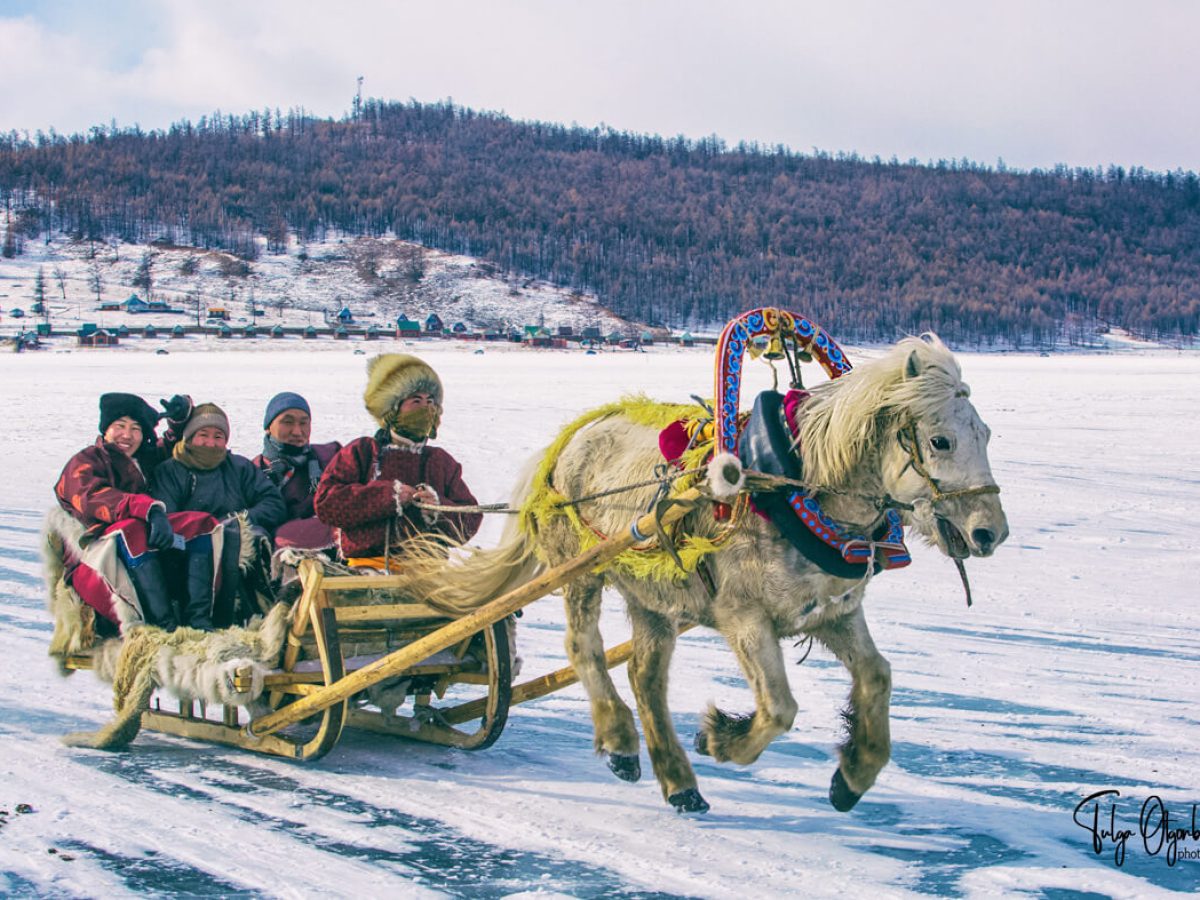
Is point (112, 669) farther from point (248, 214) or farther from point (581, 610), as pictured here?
point (248, 214)

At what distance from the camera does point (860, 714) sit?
5141mm

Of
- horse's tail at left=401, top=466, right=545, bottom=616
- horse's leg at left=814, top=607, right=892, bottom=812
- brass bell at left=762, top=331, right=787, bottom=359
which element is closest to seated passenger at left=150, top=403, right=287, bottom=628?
horse's tail at left=401, top=466, right=545, bottom=616

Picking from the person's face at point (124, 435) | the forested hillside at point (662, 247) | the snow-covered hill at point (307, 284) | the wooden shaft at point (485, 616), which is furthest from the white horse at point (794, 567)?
the forested hillside at point (662, 247)

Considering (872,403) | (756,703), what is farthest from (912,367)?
(756,703)

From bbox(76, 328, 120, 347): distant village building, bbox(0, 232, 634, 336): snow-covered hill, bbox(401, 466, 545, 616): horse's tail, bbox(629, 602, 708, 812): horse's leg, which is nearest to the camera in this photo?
bbox(629, 602, 708, 812): horse's leg

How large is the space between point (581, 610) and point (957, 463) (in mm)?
2154

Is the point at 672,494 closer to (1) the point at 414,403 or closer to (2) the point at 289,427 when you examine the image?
(1) the point at 414,403

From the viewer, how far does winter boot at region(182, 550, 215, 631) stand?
6254mm

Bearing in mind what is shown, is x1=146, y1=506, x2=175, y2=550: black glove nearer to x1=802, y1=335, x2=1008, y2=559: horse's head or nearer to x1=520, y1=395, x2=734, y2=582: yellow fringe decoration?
x1=520, y1=395, x2=734, y2=582: yellow fringe decoration

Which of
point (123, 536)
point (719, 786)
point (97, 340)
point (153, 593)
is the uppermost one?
point (97, 340)

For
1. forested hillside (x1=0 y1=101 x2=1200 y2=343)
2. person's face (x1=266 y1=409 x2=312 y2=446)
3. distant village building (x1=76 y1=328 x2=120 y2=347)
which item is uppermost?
forested hillside (x1=0 y1=101 x2=1200 y2=343)

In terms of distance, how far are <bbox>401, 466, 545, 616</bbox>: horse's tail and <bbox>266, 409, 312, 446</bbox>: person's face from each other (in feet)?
4.13

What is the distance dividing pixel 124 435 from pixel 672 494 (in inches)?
110

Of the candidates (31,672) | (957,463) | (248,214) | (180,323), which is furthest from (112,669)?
(248,214)
